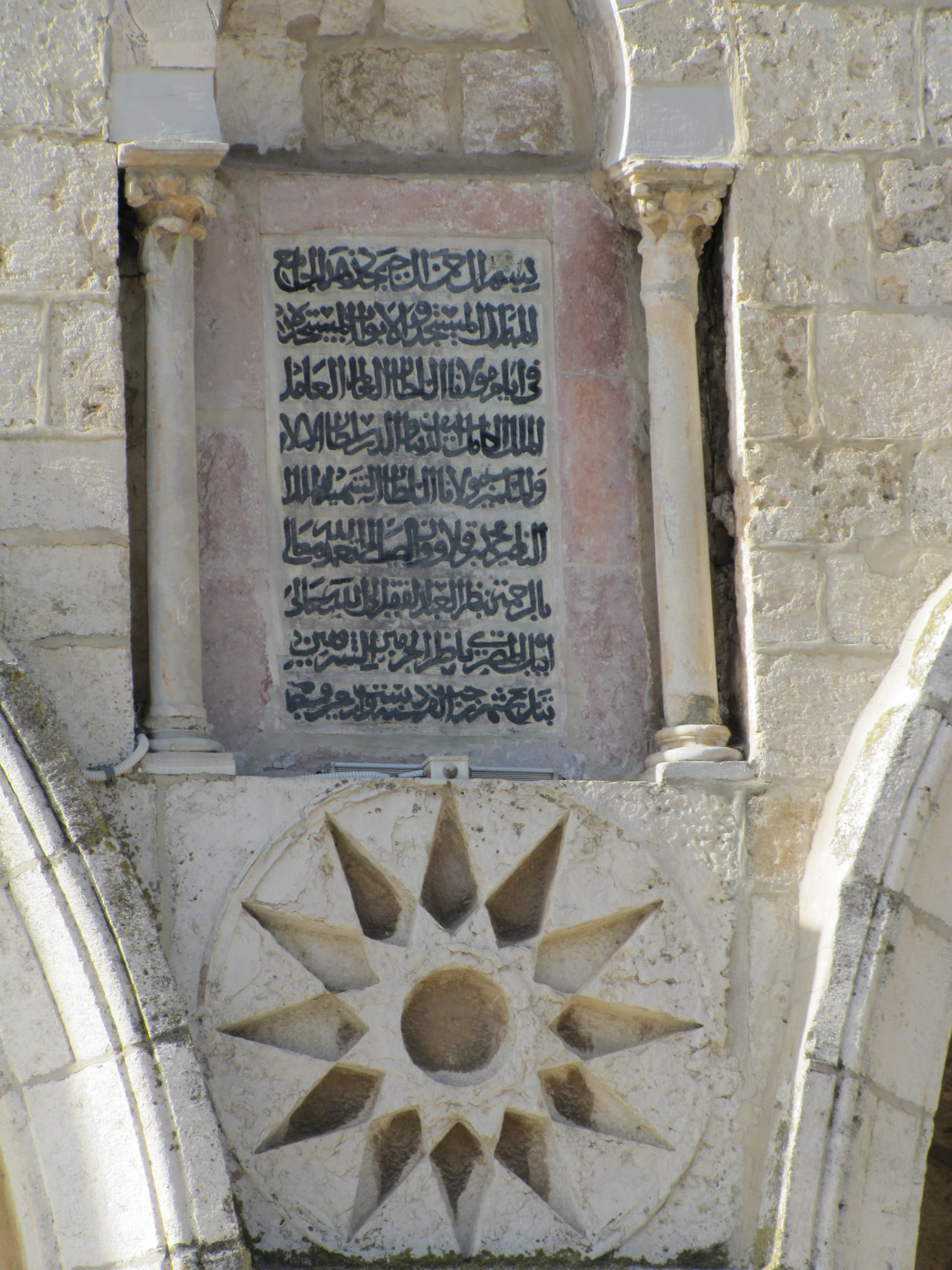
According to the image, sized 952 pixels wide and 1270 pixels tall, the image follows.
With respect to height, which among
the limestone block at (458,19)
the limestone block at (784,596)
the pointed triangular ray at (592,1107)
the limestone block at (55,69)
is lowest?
the pointed triangular ray at (592,1107)

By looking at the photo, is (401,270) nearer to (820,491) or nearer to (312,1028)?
(820,491)

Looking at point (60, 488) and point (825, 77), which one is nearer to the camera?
point (60, 488)

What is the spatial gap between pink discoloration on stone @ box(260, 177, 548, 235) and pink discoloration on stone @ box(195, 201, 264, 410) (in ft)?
0.26

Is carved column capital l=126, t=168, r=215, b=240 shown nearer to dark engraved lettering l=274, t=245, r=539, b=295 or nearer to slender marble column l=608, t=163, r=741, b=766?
dark engraved lettering l=274, t=245, r=539, b=295

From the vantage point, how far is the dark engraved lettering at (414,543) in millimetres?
4180

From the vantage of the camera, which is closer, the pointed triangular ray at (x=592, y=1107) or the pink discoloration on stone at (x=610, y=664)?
the pointed triangular ray at (x=592, y=1107)

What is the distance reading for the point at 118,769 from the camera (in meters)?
3.75

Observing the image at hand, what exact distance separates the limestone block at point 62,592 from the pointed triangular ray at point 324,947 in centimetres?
66

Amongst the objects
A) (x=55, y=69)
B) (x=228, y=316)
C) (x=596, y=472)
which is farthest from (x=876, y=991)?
(x=55, y=69)

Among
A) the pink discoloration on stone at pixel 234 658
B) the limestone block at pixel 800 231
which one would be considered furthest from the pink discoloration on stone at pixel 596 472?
the pink discoloration on stone at pixel 234 658

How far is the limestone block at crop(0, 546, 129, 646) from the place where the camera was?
3.81 metres

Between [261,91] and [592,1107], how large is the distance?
240 centimetres

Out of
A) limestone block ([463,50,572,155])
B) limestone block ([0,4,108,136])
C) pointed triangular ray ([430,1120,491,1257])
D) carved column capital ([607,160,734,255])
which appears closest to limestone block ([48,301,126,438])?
limestone block ([0,4,108,136])

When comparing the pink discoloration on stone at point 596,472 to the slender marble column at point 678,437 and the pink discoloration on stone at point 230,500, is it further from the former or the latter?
the pink discoloration on stone at point 230,500
